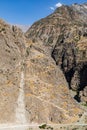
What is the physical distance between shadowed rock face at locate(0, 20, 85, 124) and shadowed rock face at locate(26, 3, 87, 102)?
1443 inches

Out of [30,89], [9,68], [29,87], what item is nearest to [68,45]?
[29,87]

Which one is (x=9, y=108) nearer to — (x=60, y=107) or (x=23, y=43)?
(x=60, y=107)

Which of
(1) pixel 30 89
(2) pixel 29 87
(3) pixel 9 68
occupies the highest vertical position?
(3) pixel 9 68

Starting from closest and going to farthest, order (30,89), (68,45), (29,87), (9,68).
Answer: (9,68) → (30,89) → (29,87) → (68,45)

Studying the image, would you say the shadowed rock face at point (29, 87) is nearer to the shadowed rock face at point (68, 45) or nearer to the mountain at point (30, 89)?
the mountain at point (30, 89)

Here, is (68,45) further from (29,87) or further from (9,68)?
(9,68)

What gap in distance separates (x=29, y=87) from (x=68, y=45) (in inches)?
2992

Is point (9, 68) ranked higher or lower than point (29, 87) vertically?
higher

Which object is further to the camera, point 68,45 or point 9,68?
point 68,45

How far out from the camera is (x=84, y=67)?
518 ft

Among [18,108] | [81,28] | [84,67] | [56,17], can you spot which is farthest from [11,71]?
[56,17]

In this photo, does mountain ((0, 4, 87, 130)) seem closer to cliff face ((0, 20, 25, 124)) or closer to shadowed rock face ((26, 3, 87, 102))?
cliff face ((0, 20, 25, 124))

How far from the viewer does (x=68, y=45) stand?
168250 mm

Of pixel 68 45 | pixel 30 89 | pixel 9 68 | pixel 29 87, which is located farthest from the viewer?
pixel 68 45
